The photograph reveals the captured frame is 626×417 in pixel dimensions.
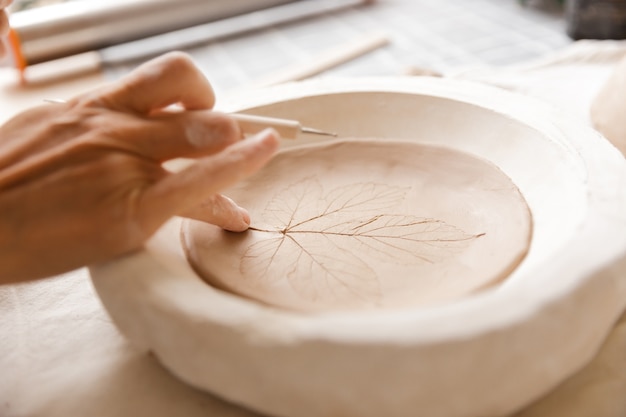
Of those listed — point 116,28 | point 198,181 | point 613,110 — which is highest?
point 198,181

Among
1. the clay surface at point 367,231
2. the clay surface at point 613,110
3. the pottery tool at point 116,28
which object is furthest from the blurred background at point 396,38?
the clay surface at point 367,231

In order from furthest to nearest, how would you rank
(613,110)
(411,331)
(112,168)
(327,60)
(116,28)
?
1. (116,28)
2. (327,60)
3. (613,110)
4. (112,168)
5. (411,331)

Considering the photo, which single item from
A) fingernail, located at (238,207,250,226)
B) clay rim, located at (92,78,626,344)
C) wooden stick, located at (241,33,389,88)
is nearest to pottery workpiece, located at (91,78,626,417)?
clay rim, located at (92,78,626,344)

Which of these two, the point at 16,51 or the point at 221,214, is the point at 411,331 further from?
the point at 16,51

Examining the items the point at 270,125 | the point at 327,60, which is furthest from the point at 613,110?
the point at 327,60

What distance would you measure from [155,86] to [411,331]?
466mm

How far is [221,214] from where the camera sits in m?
0.96

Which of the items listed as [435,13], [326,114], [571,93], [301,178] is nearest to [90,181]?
[301,178]

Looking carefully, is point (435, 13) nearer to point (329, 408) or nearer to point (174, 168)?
point (174, 168)

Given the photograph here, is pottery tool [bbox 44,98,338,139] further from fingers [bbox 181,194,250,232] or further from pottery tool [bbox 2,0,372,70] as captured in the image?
pottery tool [bbox 2,0,372,70]

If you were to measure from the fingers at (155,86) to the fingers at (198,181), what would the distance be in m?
0.12

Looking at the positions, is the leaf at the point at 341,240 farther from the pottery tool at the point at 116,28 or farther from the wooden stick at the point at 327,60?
the pottery tool at the point at 116,28

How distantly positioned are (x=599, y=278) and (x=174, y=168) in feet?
2.22

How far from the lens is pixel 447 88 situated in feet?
4.02
